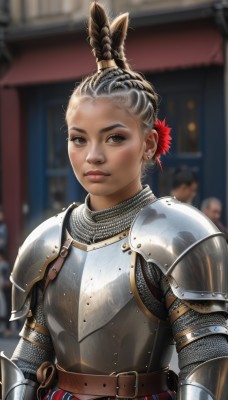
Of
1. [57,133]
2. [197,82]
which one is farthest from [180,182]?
[57,133]

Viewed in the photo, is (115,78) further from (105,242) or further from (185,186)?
(185,186)

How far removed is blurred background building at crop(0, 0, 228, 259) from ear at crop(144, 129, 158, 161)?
25.7ft

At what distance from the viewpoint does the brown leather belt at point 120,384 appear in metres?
3.10

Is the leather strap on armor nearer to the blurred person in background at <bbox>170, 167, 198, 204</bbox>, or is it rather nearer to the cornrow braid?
the cornrow braid

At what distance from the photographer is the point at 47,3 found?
605 inches

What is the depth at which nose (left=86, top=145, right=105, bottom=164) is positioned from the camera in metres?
3.13

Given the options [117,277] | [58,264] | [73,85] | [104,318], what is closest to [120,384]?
[104,318]

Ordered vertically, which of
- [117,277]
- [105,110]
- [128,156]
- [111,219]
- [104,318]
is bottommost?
[104,318]

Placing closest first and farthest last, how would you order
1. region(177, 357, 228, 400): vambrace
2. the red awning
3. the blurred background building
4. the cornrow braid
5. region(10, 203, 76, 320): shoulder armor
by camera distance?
region(177, 357, 228, 400): vambrace → the cornrow braid → region(10, 203, 76, 320): shoulder armor → the red awning → the blurred background building

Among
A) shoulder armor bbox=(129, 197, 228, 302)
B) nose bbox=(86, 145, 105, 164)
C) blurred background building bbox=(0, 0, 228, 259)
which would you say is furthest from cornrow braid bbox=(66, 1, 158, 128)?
blurred background building bbox=(0, 0, 228, 259)

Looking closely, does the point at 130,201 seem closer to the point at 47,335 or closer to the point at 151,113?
the point at 151,113

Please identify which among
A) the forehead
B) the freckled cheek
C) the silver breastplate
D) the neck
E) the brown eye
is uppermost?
the forehead

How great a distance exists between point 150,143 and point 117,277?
0.45 metres

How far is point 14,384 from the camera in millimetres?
3273
